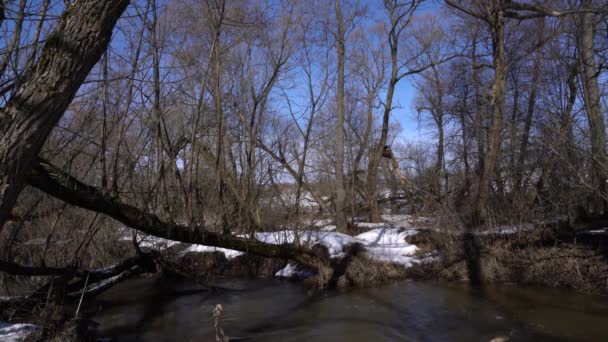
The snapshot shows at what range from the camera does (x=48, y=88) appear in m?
3.04

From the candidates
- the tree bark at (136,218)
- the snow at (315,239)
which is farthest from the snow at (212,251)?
the tree bark at (136,218)

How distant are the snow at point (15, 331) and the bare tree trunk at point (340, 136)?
10174 millimetres

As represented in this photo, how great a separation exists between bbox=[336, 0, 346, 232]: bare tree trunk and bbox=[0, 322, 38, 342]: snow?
10174 millimetres

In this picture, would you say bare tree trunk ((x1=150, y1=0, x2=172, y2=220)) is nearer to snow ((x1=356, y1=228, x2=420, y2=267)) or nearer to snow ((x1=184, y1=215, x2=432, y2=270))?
snow ((x1=184, y1=215, x2=432, y2=270))

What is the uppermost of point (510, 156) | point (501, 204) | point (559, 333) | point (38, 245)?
point (510, 156)

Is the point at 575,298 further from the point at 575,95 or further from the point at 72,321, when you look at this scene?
the point at 72,321

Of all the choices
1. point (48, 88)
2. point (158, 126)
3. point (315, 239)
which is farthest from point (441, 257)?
point (48, 88)

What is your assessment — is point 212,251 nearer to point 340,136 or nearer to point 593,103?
point 340,136

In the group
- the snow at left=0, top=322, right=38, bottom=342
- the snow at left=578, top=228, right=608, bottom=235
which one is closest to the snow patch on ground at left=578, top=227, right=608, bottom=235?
the snow at left=578, top=228, right=608, bottom=235

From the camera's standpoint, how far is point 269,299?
34.0 feet

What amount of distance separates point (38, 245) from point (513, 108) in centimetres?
1559

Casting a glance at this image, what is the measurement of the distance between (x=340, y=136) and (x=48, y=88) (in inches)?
538

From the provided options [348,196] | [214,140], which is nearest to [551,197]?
[348,196]

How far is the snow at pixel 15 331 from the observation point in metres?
5.91
